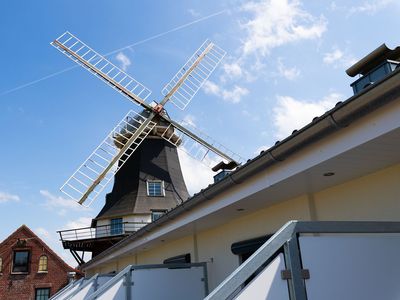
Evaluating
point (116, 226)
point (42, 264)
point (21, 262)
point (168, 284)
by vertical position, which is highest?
point (116, 226)

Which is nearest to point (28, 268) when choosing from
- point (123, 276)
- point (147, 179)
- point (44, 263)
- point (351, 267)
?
point (44, 263)

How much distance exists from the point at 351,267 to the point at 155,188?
63.9ft

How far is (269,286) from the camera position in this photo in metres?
2.79

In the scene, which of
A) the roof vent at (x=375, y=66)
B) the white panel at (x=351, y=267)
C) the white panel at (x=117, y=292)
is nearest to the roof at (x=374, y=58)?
the roof vent at (x=375, y=66)

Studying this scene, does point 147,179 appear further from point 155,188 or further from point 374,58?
point 374,58

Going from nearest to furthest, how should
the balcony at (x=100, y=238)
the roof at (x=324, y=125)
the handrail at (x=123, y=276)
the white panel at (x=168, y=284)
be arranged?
the roof at (x=324, y=125) < the handrail at (x=123, y=276) < the white panel at (x=168, y=284) < the balcony at (x=100, y=238)

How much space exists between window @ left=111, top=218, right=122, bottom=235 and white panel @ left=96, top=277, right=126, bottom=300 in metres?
14.6

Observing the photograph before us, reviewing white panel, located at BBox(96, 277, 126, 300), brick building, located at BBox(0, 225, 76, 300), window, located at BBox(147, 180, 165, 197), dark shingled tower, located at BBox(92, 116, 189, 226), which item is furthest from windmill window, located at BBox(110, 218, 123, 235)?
white panel, located at BBox(96, 277, 126, 300)

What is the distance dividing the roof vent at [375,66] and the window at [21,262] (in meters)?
28.6

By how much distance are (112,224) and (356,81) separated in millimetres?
18480

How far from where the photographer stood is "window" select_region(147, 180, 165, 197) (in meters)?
21.9

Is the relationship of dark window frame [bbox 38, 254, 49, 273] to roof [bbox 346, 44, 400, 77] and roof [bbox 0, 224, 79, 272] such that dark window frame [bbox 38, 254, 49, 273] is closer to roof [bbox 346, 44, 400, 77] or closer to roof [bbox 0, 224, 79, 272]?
roof [bbox 0, 224, 79, 272]

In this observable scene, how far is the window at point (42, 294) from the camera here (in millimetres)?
27547

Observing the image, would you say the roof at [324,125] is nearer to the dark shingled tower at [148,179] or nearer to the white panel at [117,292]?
the white panel at [117,292]
